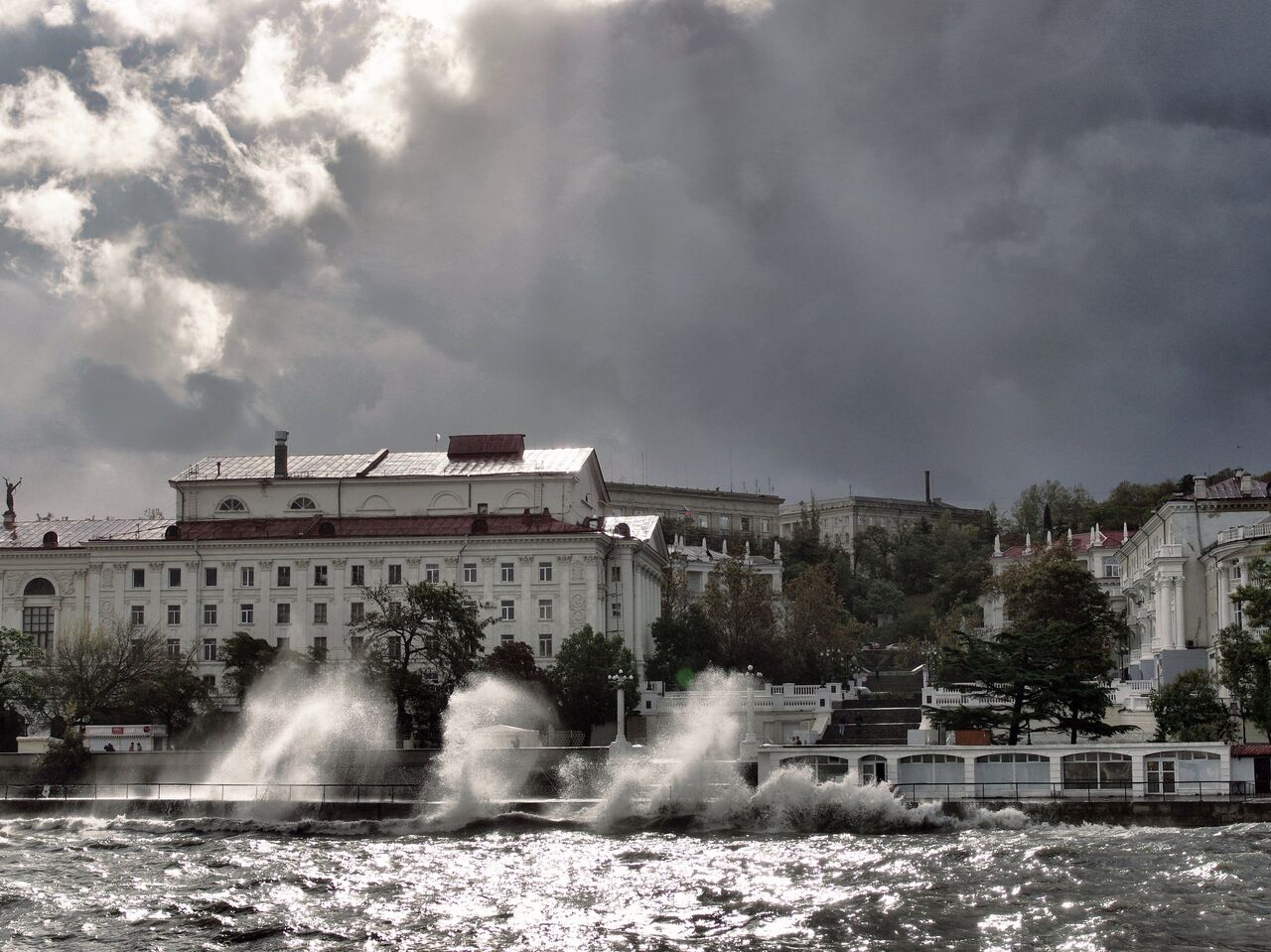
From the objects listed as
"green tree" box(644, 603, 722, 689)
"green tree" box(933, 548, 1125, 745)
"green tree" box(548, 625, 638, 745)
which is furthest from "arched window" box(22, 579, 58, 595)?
"green tree" box(933, 548, 1125, 745)

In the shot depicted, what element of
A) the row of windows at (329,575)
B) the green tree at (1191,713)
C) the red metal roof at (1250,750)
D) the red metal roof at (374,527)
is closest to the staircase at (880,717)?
the green tree at (1191,713)

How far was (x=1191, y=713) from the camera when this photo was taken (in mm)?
62312

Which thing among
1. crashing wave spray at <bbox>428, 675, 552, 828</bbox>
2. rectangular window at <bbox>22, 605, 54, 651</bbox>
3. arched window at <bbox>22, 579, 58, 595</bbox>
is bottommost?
crashing wave spray at <bbox>428, 675, 552, 828</bbox>

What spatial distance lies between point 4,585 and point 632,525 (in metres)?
35.9

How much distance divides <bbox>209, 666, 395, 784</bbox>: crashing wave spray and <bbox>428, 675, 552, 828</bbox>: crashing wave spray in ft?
11.4

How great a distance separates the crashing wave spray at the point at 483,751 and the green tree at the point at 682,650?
11394 millimetres

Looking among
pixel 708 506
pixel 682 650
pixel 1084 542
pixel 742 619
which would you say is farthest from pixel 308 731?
pixel 708 506

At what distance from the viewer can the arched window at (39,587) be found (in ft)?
306

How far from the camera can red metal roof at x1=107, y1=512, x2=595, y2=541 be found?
291 ft

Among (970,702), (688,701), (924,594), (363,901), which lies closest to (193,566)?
(688,701)

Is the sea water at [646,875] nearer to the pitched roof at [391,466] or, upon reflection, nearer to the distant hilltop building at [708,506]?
the pitched roof at [391,466]

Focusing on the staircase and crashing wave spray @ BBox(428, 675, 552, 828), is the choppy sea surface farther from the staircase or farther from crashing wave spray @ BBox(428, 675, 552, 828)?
the staircase

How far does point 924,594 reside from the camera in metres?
160

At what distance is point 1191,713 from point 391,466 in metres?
49.1
